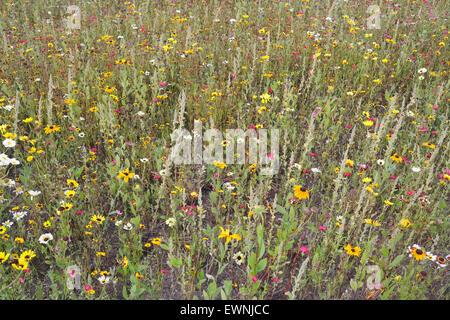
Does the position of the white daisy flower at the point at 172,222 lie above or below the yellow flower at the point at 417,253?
below

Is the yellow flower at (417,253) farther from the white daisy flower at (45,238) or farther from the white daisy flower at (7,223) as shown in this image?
the white daisy flower at (7,223)

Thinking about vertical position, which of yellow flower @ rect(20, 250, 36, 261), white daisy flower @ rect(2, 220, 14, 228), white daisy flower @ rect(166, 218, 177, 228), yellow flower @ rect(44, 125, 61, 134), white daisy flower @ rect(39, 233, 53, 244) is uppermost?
yellow flower @ rect(44, 125, 61, 134)

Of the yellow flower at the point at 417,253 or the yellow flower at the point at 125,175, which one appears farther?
the yellow flower at the point at 125,175

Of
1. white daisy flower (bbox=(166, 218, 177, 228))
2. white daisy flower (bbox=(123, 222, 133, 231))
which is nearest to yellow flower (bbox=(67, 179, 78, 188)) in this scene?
white daisy flower (bbox=(123, 222, 133, 231))

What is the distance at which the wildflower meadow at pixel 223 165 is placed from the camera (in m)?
2.10

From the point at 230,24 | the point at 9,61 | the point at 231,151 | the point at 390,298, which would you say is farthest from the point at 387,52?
the point at 9,61

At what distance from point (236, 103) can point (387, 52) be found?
2.41 metres

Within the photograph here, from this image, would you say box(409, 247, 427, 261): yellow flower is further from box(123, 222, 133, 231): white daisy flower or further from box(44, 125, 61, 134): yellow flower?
box(44, 125, 61, 134): yellow flower

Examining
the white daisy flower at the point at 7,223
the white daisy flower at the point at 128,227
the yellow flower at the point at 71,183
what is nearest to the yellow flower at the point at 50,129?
the yellow flower at the point at 71,183

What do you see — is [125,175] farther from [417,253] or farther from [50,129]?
[417,253]

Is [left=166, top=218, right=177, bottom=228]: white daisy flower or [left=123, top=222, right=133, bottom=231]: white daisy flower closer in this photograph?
[left=166, top=218, right=177, bottom=228]: white daisy flower

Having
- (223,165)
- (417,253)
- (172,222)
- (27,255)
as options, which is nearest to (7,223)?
(27,255)

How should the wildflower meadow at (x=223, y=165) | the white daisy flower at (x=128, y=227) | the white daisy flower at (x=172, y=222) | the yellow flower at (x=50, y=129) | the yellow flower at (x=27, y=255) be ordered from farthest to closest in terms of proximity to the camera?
the yellow flower at (x=50, y=129) < the white daisy flower at (x=128, y=227) < the white daisy flower at (x=172, y=222) < the wildflower meadow at (x=223, y=165) < the yellow flower at (x=27, y=255)

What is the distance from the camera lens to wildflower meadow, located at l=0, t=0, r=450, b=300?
2.10m
